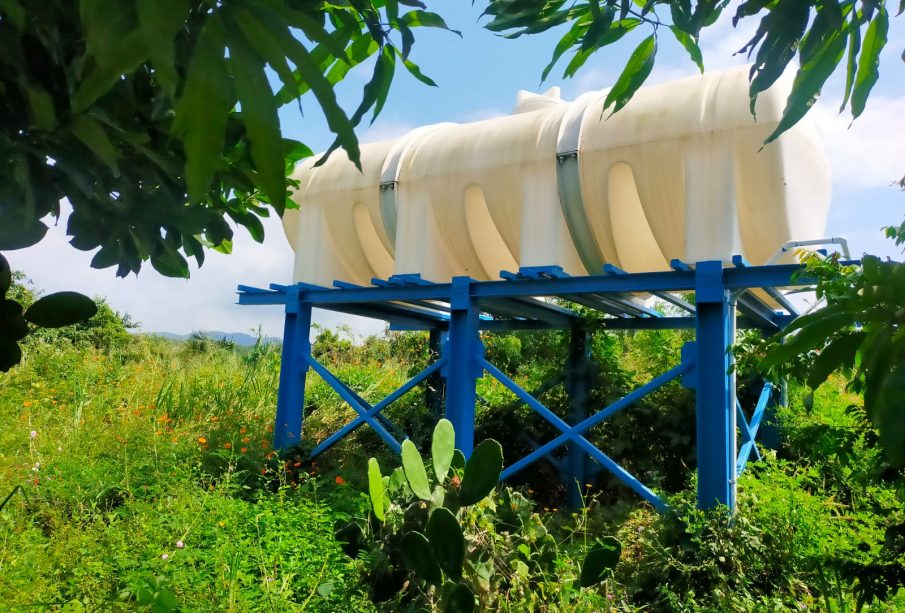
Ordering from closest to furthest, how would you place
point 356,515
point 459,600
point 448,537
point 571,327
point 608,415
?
point 459,600, point 448,537, point 356,515, point 608,415, point 571,327

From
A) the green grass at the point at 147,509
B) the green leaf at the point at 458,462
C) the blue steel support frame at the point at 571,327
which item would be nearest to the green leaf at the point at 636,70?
the green leaf at the point at 458,462

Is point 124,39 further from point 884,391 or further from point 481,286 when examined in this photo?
point 481,286

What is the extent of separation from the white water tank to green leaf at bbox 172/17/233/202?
4.05 meters

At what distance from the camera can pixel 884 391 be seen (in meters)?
0.69

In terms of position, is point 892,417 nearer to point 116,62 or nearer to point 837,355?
point 837,355

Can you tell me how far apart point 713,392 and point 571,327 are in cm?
321

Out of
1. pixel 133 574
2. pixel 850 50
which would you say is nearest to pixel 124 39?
pixel 850 50

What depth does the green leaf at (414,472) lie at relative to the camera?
102 inches

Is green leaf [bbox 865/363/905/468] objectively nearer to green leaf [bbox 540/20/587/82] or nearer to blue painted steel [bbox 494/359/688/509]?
green leaf [bbox 540/20/587/82]

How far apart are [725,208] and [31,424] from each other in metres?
6.48

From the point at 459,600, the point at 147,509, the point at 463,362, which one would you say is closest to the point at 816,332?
the point at 459,600

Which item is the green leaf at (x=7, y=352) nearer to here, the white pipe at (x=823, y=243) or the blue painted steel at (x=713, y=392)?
the blue painted steel at (x=713, y=392)

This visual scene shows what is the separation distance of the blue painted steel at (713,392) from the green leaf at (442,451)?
273 centimetres

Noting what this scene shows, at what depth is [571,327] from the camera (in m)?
8.02
